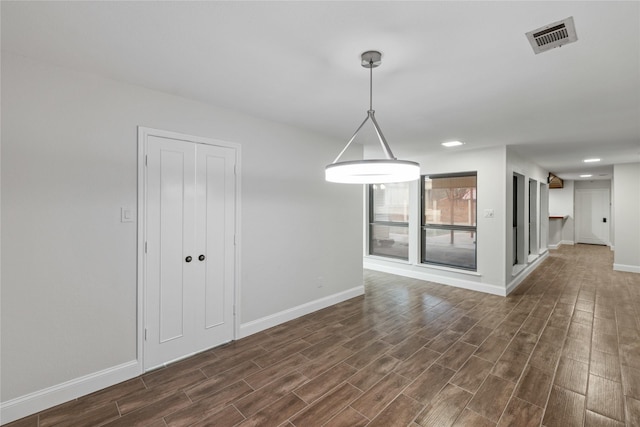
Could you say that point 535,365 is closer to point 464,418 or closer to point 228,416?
point 464,418

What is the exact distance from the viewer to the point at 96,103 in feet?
7.67

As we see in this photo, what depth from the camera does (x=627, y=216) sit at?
6449 millimetres

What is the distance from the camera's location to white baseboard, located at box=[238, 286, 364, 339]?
3.36 metres

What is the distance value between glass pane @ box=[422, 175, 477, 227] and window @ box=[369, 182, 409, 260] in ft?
1.79

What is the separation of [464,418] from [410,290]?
10.4 feet

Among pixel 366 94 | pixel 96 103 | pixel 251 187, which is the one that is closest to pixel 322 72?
pixel 366 94

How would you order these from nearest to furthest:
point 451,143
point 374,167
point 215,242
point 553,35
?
1. point 553,35
2. point 374,167
3. point 215,242
4. point 451,143

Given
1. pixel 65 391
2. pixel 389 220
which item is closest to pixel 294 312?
pixel 65 391

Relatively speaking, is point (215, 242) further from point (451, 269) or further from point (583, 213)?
point (583, 213)

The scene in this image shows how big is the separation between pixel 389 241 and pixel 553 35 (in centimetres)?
548

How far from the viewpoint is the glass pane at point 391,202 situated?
21.2 feet

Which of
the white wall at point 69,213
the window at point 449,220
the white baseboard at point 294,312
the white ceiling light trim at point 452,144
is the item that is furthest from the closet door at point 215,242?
the window at point 449,220

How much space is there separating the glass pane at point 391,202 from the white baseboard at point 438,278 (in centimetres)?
110

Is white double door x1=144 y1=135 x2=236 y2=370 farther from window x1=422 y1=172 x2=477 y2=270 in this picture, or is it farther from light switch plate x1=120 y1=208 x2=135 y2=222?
window x1=422 y1=172 x2=477 y2=270
